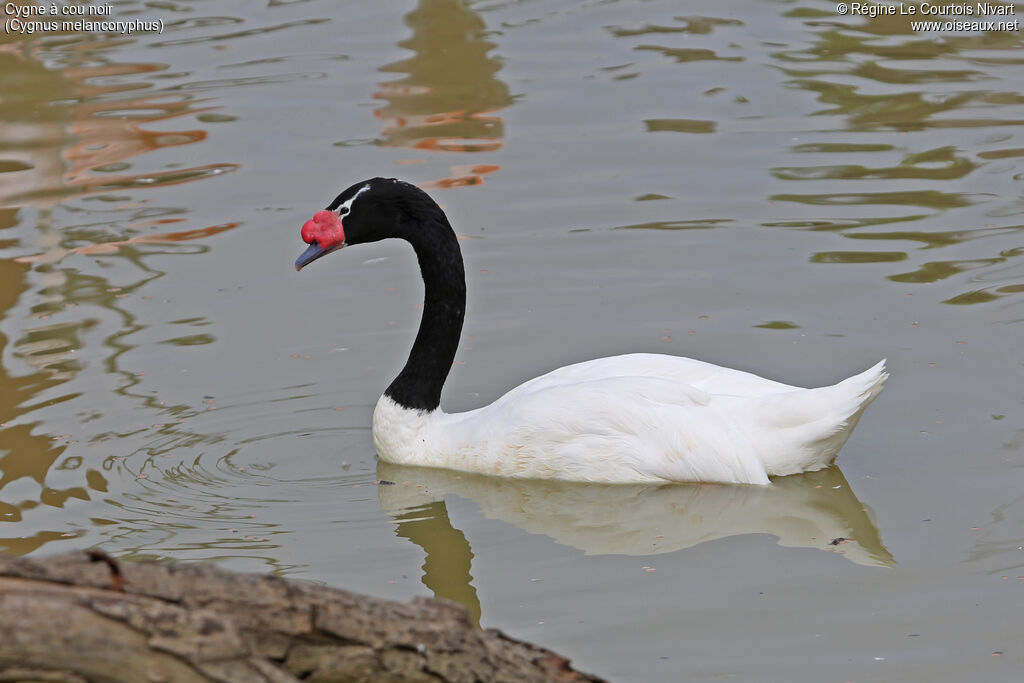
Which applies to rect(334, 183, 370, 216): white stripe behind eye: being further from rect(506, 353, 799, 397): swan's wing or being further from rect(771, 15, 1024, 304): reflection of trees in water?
rect(771, 15, 1024, 304): reflection of trees in water

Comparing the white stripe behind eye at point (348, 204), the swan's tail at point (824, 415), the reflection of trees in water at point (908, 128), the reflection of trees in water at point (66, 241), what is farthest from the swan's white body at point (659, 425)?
the reflection of trees in water at point (908, 128)

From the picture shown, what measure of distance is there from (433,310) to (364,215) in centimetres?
55

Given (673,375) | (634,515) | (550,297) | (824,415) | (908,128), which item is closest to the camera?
(824,415)

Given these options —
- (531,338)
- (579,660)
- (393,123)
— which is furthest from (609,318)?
(393,123)

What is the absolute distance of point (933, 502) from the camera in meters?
6.14

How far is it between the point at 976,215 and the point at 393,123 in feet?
16.2

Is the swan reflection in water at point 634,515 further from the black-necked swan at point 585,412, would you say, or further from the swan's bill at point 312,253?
the swan's bill at point 312,253

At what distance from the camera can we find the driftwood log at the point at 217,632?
9.39 ft

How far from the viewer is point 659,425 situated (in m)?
6.40

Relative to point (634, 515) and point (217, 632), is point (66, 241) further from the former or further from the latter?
point (217, 632)

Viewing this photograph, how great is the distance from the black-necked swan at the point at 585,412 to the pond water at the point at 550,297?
13 cm

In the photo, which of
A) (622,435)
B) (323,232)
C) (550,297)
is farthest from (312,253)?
(550,297)

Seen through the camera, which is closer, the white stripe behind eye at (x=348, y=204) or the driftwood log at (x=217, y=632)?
the driftwood log at (x=217, y=632)

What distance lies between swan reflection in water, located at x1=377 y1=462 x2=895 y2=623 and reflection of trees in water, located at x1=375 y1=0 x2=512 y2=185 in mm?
4700
